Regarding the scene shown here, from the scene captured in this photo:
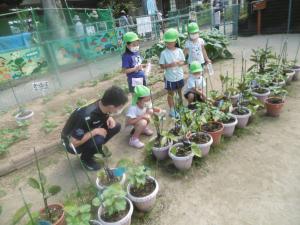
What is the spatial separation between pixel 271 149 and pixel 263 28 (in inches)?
384

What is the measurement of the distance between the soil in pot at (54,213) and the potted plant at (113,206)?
0.36 m

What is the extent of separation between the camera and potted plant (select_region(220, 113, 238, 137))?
3.45 m

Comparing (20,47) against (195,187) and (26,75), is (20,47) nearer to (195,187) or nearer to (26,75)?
(26,75)

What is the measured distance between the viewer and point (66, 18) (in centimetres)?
862

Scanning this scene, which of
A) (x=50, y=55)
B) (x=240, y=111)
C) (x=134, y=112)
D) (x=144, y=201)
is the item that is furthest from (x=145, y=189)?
(x=50, y=55)

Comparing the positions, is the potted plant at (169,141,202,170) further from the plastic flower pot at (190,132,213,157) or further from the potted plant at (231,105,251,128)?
the potted plant at (231,105,251,128)

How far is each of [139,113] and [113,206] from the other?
1647 mm

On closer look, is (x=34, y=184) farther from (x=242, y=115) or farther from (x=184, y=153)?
(x=242, y=115)

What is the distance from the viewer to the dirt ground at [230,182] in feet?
7.88

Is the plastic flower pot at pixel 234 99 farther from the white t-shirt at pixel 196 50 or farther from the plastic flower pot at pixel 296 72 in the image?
the plastic flower pot at pixel 296 72

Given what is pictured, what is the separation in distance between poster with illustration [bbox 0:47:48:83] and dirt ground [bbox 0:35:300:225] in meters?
3.86

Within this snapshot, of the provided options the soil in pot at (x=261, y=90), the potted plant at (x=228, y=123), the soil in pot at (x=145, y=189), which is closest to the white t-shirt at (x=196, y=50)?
the soil in pot at (x=261, y=90)

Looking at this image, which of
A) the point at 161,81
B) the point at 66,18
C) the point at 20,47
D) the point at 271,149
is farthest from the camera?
the point at 66,18

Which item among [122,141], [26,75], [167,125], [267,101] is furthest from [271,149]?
[26,75]
